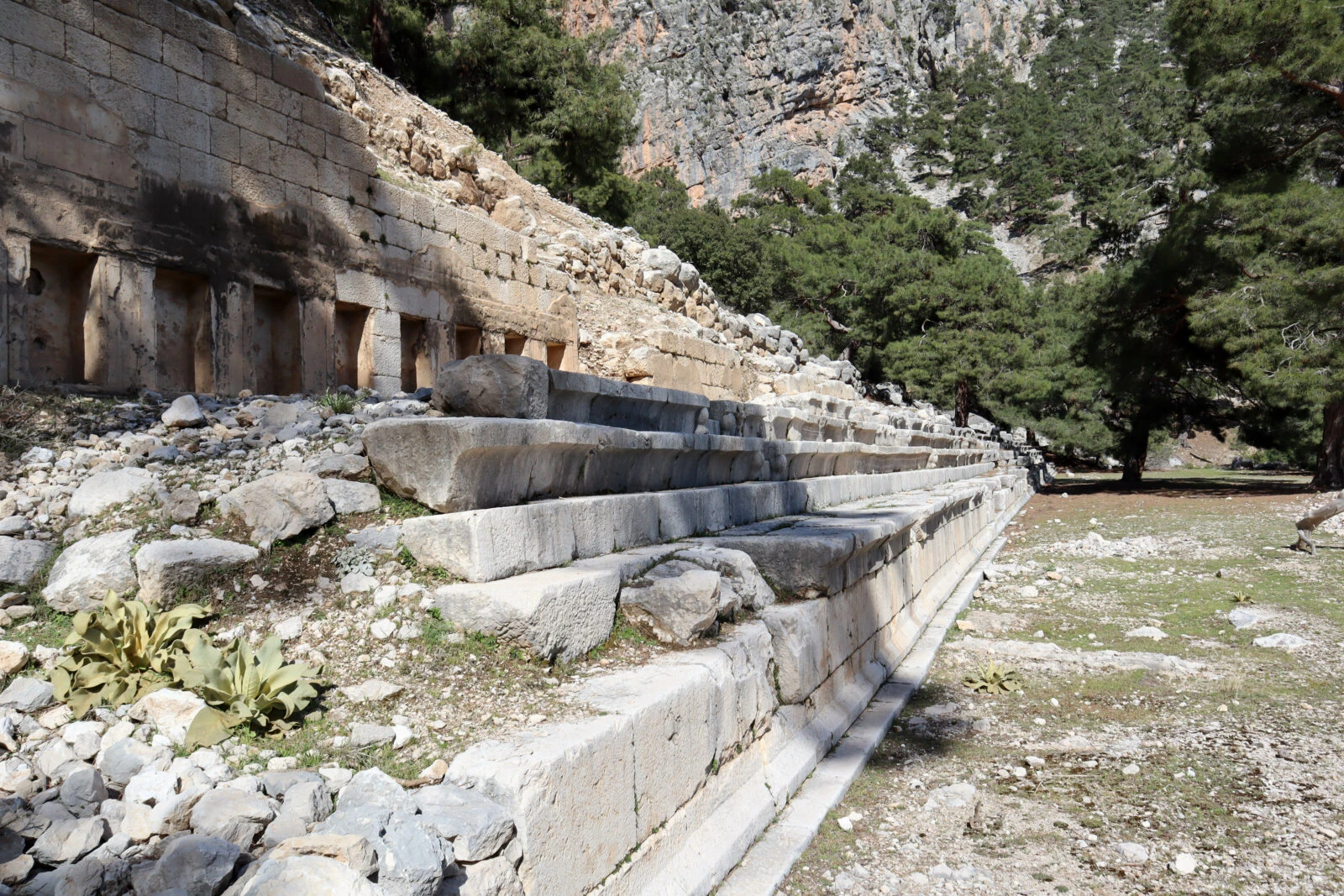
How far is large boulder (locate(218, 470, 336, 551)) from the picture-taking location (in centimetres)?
270

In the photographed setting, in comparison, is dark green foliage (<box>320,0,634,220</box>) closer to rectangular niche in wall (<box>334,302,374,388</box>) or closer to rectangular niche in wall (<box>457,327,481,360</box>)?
rectangular niche in wall (<box>457,327,481,360</box>)

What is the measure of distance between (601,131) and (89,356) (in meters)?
17.3

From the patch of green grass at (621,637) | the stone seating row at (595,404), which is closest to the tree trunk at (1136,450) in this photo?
the stone seating row at (595,404)

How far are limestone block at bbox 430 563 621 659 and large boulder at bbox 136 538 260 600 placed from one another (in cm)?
65

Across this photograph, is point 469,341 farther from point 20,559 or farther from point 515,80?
point 515,80

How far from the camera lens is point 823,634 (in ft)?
11.5

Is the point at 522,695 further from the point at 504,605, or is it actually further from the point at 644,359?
the point at 644,359

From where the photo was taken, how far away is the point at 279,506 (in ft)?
9.01

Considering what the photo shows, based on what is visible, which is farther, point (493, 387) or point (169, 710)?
point (493, 387)

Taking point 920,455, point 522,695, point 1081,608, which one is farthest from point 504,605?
point 920,455

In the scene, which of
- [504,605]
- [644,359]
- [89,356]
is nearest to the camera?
[504,605]

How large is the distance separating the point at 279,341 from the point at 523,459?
4.92 meters

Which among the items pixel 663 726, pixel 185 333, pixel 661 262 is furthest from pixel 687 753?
pixel 661 262

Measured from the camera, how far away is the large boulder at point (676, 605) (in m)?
2.79
